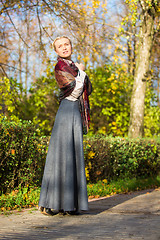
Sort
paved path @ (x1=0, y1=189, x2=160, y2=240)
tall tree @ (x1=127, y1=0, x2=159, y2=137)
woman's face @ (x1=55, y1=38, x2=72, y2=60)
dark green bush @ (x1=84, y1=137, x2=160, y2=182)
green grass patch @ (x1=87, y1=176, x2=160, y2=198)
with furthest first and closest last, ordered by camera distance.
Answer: tall tree @ (x1=127, y1=0, x2=159, y2=137)
dark green bush @ (x1=84, y1=137, x2=160, y2=182)
green grass patch @ (x1=87, y1=176, x2=160, y2=198)
woman's face @ (x1=55, y1=38, x2=72, y2=60)
paved path @ (x1=0, y1=189, x2=160, y2=240)

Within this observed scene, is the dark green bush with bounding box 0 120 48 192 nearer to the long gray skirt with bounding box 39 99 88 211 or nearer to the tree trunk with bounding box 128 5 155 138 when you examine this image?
the long gray skirt with bounding box 39 99 88 211

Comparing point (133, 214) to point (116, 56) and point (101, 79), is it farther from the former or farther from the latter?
point (101, 79)

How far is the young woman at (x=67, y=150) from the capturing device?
12.9 ft

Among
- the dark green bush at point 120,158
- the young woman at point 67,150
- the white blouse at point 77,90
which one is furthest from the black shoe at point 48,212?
the dark green bush at point 120,158

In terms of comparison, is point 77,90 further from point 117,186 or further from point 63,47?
Answer: point 117,186

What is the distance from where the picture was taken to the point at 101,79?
13.0 meters

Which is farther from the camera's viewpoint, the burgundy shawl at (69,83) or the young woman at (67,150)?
the burgundy shawl at (69,83)

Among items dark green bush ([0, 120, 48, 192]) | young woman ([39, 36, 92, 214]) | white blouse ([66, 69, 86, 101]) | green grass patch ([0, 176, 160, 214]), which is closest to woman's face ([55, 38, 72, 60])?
young woman ([39, 36, 92, 214])

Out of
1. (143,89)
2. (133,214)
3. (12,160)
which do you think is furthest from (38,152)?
(143,89)

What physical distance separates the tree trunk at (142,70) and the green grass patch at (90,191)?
279 cm

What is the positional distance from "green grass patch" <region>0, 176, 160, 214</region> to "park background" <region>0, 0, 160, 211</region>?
2cm

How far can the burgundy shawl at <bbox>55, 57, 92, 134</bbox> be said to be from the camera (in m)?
4.09

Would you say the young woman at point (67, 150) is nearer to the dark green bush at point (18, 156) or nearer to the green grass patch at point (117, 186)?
the dark green bush at point (18, 156)

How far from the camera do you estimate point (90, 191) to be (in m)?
6.23
